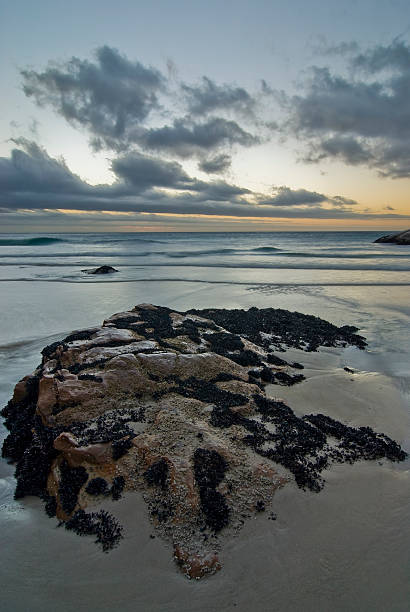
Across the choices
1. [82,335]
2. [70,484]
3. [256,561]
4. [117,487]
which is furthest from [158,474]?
[82,335]

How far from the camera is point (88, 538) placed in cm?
283

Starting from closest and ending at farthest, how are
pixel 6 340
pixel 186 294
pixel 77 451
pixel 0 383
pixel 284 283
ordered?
pixel 77 451 < pixel 0 383 < pixel 6 340 < pixel 186 294 < pixel 284 283

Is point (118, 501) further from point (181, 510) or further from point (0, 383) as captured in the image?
point (0, 383)

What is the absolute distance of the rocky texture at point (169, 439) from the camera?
2.91m

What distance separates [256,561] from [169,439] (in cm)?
130

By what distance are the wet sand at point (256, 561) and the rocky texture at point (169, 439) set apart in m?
0.11

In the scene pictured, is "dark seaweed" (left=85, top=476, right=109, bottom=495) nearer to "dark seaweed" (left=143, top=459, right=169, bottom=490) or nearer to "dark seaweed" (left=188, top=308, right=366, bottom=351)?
"dark seaweed" (left=143, top=459, right=169, bottom=490)

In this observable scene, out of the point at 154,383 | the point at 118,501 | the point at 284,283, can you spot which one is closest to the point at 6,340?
the point at 154,383

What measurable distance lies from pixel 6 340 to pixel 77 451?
6.31m

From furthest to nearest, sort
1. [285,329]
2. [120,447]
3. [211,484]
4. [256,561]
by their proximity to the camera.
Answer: [285,329] < [120,447] < [211,484] < [256,561]

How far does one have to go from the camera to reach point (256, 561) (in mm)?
2611

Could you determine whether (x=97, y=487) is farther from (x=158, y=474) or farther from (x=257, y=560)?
(x=257, y=560)

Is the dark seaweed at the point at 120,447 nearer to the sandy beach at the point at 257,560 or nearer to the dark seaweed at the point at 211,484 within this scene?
the sandy beach at the point at 257,560

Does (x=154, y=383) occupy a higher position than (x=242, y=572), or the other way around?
(x=154, y=383)
